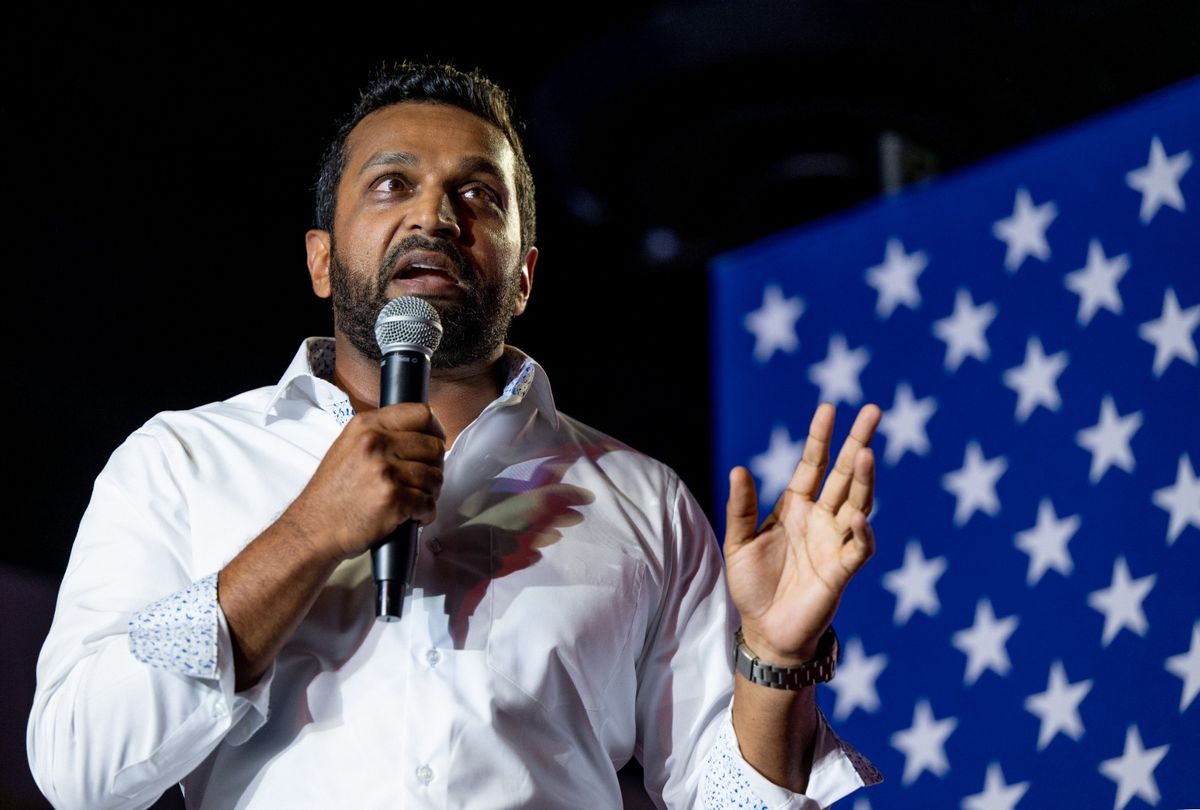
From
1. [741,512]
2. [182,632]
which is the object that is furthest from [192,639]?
[741,512]

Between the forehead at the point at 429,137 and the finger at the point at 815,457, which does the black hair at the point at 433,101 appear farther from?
the finger at the point at 815,457

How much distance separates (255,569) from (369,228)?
0.64m

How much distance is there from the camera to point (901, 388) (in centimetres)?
281

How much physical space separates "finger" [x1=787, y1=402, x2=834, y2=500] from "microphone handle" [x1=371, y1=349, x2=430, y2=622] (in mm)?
480

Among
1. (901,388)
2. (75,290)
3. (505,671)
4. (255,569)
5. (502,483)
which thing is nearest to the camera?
(255,569)

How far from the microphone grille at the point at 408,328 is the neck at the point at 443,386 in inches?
12.8

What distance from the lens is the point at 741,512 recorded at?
60.9 inches

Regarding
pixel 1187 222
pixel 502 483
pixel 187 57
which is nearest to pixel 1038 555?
pixel 1187 222

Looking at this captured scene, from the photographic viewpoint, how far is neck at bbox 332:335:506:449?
1872 millimetres

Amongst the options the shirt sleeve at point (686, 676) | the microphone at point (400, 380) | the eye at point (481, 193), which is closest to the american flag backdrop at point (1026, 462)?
the shirt sleeve at point (686, 676)

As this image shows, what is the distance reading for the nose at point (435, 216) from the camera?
1783mm

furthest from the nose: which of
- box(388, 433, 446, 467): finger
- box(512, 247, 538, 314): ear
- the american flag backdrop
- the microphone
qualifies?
the american flag backdrop

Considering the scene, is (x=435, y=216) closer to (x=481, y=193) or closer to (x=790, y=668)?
(x=481, y=193)

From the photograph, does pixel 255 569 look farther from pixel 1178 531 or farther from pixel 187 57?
pixel 187 57
